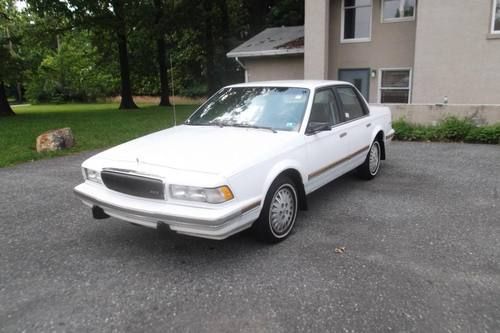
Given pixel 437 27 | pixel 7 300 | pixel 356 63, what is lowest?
pixel 7 300

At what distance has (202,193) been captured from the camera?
11.2 feet

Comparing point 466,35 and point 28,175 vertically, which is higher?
point 466,35

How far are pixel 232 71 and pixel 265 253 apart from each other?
27393 mm

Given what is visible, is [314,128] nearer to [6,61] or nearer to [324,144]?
[324,144]

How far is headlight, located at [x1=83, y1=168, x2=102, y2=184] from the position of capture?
406 centimetres

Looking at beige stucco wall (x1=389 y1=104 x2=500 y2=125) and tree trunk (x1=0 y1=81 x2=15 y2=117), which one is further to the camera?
tree trunk (x1=0 y1=81 x2=15 y2=117)

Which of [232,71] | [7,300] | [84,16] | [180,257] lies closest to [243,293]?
[180,257]

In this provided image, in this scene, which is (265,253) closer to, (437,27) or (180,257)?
(180,257)

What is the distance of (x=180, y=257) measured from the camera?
397cm

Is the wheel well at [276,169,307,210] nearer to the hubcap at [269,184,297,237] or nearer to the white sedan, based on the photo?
the white sedan

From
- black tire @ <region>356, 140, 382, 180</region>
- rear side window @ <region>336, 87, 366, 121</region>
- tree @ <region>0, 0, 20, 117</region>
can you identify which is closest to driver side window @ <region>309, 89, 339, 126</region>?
rear side window @ <region>336, 87, 366, 121</region>

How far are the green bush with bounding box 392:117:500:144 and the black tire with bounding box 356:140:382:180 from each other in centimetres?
416

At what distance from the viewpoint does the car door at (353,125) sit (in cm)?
550

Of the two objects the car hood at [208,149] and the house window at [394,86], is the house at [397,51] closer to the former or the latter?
the house window at [394,86]
